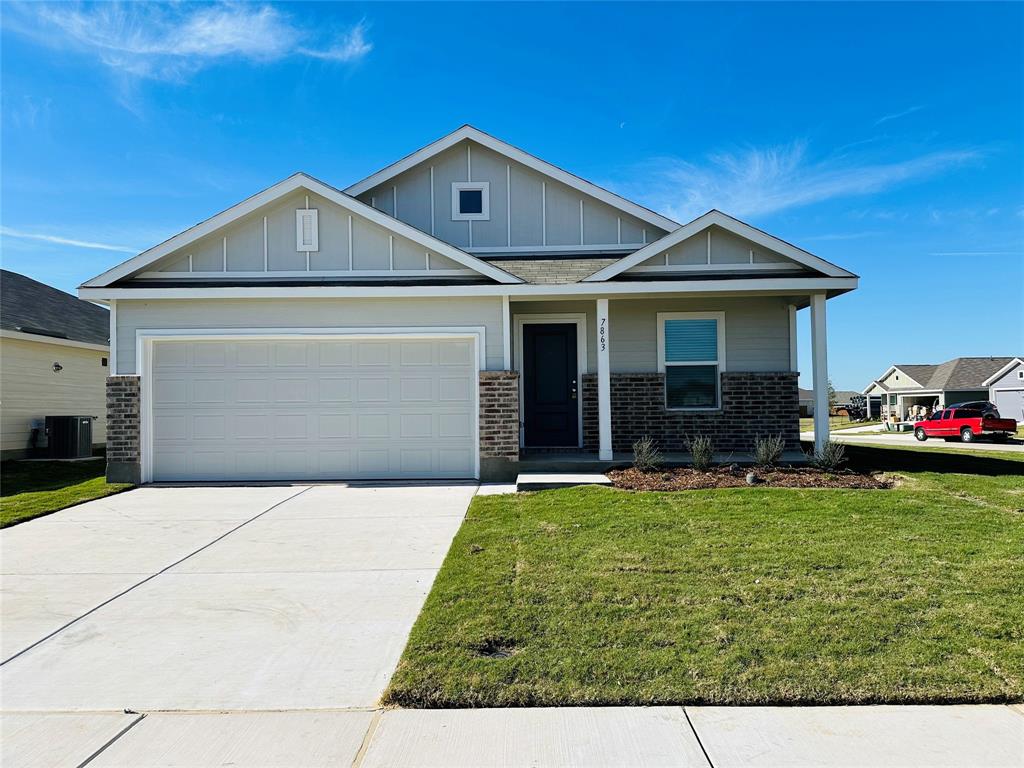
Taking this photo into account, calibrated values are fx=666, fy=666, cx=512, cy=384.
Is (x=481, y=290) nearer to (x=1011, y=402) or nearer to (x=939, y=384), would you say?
(x=1011, y=402)

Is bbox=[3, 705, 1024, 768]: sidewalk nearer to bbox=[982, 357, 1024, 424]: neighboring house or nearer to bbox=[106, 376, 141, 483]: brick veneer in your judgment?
bbox=[106, 376, 141, 483]: brick veneer

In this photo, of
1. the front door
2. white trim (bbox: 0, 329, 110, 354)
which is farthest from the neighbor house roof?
white trim (bbox: 0, 329, 110, 354)

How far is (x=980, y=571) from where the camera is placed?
5246 mm

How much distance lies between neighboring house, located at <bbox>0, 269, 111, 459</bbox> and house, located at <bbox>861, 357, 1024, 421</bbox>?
135 ft

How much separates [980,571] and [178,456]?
1070 centimetres

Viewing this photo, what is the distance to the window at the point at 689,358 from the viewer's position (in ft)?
40.7

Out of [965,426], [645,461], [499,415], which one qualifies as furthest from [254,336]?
[965,426]

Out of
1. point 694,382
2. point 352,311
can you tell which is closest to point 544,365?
point 694,382

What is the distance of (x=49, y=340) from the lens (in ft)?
54.1

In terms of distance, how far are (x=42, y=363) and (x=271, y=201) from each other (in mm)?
10249

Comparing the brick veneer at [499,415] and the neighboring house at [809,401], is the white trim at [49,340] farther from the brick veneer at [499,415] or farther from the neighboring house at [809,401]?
the neighboring house at [809,401]

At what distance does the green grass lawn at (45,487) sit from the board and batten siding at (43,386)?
1.40 meters

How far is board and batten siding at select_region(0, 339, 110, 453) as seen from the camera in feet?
51.0

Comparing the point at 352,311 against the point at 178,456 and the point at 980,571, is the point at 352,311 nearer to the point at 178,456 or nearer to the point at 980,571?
the point at 178,456
